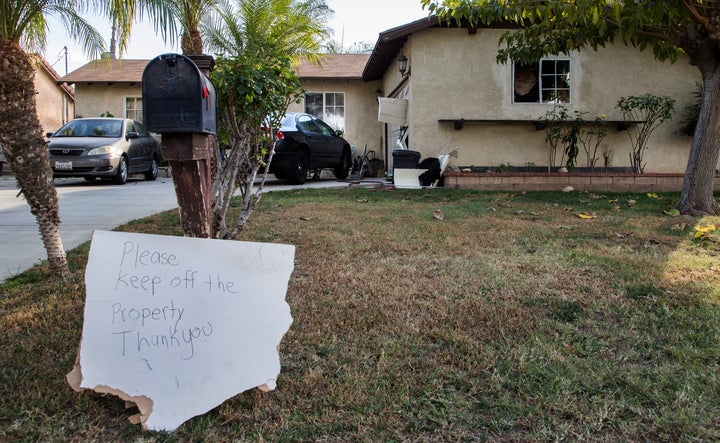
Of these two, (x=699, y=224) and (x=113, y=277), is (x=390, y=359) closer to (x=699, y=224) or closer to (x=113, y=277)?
(x=113, y=277)

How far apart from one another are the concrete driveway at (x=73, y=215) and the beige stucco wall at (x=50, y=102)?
441 inches

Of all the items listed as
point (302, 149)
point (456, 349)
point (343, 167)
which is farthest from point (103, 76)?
point (456, 349)

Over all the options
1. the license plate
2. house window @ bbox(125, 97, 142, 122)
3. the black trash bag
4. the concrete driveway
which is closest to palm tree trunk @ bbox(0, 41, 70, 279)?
the concrete driveway

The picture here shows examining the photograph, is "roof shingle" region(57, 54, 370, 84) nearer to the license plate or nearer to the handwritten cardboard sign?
the license plate

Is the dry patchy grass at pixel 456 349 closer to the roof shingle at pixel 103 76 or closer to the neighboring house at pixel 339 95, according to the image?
the neighboring house at pixel 339 95

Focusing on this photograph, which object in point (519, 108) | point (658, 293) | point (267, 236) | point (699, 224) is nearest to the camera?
point (658, 293)

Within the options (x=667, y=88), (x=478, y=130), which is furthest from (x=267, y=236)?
(x=667, y=88)

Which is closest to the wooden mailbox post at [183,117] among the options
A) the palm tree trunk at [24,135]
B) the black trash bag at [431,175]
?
the palm tree trunk at [24,135]

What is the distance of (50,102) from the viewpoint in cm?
2117

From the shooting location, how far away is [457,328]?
294 cm

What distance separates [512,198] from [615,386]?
6.64 m

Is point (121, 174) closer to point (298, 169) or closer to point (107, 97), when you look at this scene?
point (298, 169)

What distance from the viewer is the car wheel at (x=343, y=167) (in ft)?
45.3

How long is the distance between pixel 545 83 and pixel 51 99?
61.4ft
